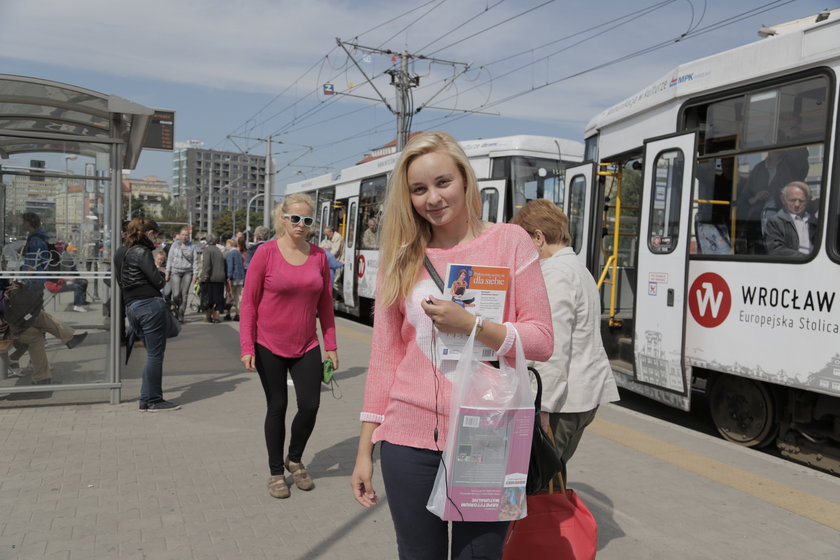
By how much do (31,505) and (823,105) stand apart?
607 cm

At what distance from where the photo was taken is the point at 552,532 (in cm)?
272

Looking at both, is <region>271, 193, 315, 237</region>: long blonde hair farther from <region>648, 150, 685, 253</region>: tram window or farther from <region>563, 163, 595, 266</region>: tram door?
<region>563, 163, 595, 266</region>: tram door

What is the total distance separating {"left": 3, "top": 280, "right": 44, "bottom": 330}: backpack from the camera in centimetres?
697

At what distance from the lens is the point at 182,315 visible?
14.8 meters

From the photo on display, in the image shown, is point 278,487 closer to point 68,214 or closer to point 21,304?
point 21,304

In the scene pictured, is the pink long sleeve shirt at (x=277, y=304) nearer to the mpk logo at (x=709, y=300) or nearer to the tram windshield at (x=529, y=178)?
the mpk logo at (x=709, y=300)

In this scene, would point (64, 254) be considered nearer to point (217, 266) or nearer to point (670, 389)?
point (670, 389)

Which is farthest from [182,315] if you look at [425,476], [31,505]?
[425,476]

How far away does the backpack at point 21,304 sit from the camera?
22.9 feet

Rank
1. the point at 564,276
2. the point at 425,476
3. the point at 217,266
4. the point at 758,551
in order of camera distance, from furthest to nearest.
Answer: the point at 217,266 → the point at 758,551 → the point at 564,276 → the point at 425,476

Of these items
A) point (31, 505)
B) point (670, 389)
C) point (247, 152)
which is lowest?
point (31, 505)

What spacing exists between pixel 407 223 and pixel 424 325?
31 cm

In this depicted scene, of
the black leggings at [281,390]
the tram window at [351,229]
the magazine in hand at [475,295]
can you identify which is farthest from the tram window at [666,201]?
the tram window at [351,229]

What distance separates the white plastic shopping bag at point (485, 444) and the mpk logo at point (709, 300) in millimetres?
4638
